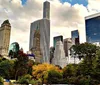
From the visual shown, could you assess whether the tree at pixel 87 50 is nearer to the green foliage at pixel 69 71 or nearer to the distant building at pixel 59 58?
the green foliage at pixel 69 71

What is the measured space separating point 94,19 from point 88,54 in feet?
302

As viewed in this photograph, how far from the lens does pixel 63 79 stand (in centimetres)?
5206

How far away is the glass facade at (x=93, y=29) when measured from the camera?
146087 millimetres

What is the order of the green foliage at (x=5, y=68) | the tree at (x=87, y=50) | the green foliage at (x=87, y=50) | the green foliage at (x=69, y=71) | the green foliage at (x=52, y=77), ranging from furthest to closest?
1. the green foliage at (x=5, y=68)
2. the green foliage at (x=87, y=50)
3. the tree at (x=87, y=50)
4. the green foliage at (x=69, y=71)
5. the green foliage at (x=52, y=77)

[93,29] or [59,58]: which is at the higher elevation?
[93,29]

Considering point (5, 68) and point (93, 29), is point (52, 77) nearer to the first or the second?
point (5, 68)

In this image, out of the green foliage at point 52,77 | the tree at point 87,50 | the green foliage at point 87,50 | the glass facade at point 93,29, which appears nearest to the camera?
the green foliage at point 52,77

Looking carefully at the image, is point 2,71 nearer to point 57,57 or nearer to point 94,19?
point 94,19

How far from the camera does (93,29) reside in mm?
148750

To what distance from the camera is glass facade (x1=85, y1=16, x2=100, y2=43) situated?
146 metres

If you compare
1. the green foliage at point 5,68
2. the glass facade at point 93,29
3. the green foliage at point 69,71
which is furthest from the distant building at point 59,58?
the green foliage at point 69,71

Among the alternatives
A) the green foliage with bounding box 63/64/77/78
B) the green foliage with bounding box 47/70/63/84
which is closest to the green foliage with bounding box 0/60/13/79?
the green foliage with bounding box 47/70/63/84

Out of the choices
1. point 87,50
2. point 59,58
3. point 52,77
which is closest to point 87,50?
point 87,50

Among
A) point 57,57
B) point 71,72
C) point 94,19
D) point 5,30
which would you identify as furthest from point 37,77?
point 5,30
